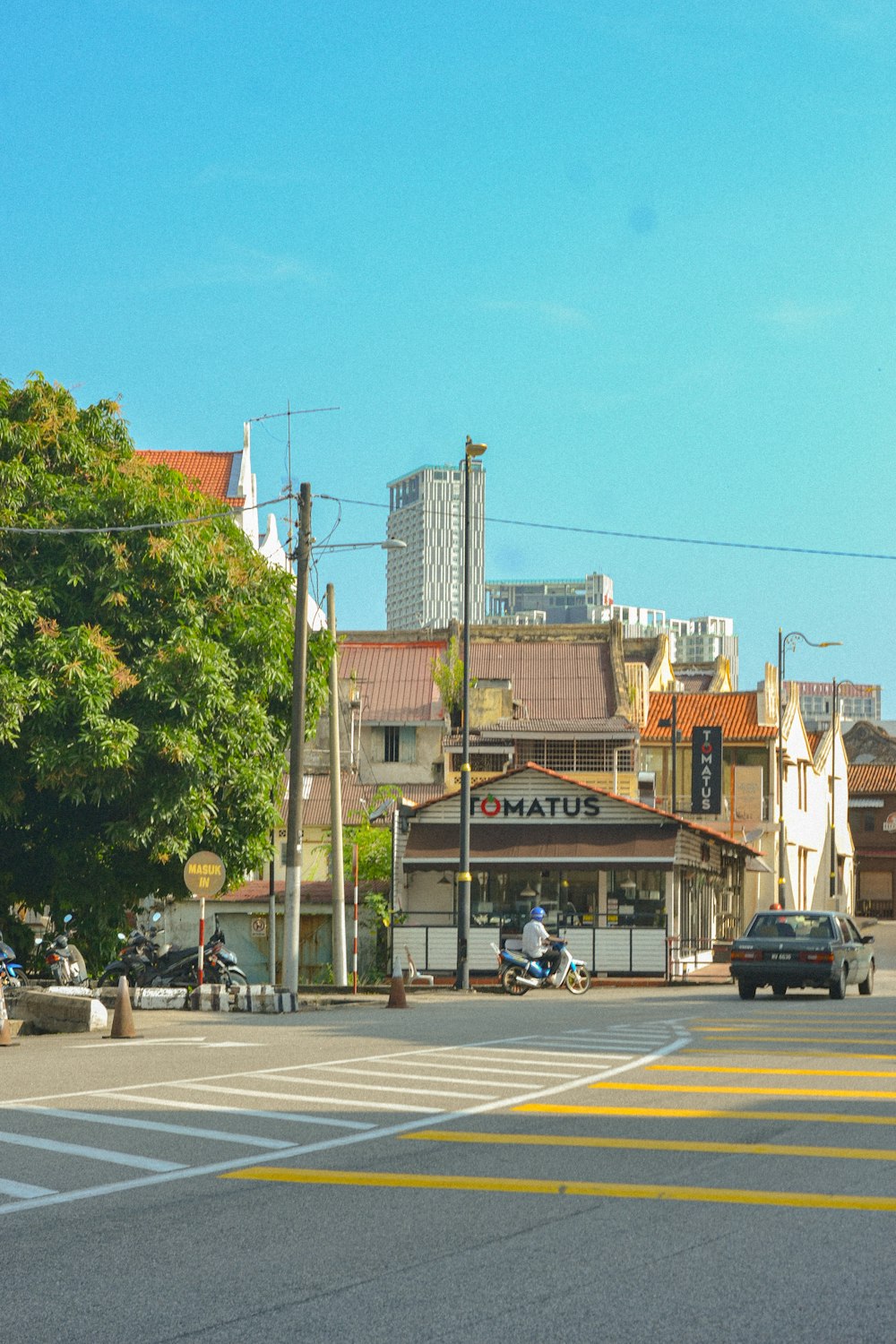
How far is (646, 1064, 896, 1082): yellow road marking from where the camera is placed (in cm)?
1444

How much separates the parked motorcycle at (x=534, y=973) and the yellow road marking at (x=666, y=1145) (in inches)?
764

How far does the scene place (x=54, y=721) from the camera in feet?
74.0

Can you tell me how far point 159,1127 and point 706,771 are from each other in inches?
1733

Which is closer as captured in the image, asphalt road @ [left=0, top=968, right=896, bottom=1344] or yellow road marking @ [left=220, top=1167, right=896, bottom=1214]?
asphalt road @ [left=0, top=968, right=896, bottom=1344]

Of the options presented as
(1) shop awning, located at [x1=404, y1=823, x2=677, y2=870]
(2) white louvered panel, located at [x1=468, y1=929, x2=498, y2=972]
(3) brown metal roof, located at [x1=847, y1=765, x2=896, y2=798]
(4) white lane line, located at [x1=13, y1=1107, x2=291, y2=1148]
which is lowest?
(2) white louvered panel, located at [x1=468, y1=929, x2=498, y2=972]

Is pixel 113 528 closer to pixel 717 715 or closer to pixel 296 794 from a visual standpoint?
pixel 296 794

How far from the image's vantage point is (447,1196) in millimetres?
8141

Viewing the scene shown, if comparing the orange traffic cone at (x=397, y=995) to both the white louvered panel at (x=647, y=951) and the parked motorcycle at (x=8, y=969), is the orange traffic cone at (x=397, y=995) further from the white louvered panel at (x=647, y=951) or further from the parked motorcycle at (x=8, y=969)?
the white louvered panel at (x=647, y=951)

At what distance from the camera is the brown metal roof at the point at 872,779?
8975 cm

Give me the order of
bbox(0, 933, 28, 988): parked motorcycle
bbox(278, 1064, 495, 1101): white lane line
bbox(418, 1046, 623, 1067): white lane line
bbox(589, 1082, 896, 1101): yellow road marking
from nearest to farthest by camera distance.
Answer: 1. bbox(278, 1064, 495, 1101): white lane line
2. bbox(589, 1082, 896, 1101): yellow road marking
3. bbox(418, 1046, 623, 1067): white lane line
4. bbox(0, 933, 28, 988): parked motorcycle

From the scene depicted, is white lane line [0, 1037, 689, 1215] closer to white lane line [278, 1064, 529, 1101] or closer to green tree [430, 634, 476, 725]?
white lane line [278, 1064, 529, 1101]

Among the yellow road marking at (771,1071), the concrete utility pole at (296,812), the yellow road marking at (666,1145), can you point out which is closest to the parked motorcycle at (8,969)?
the concrete utility pole at (296,812)

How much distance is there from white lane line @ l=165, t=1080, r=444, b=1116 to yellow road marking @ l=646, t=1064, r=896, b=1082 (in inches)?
143

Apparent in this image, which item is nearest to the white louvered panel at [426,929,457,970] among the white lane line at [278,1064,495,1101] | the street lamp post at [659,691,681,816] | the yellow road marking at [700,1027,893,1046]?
the street lamp post at [659,691,681,816]
